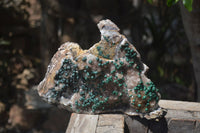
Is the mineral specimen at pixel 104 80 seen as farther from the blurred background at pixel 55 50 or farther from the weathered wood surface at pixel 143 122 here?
the blurred background at pixel 55 50

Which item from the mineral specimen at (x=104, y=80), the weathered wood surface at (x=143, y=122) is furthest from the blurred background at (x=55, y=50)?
the mineral specimen at (x=104, y=80)

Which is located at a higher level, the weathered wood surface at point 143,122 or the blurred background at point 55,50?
the blurred background at point 55,50

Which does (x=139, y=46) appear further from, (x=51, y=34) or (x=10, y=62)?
(x=10, y=62)

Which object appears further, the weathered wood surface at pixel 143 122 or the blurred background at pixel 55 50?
the blurred background at pixel 55 50

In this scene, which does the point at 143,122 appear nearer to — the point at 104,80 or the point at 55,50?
the point at 104,80

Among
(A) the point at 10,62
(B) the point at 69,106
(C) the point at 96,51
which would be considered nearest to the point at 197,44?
(C) the point at 96,51
